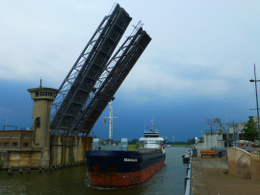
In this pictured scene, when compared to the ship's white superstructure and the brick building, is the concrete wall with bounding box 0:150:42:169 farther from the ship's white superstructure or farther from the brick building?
the ship's white superstructure

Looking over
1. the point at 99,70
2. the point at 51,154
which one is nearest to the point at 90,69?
the point at 99,70

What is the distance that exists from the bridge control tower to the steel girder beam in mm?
5282

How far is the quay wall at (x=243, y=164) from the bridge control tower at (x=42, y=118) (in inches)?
855

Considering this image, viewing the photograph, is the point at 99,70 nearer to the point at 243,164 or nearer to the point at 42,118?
the point at 42,118

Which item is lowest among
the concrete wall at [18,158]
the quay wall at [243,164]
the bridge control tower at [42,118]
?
the concrete wall at [18,158]

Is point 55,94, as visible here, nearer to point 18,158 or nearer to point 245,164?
point 18,158

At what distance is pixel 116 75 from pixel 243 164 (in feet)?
64.6

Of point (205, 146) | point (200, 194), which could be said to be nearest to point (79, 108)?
point (205, 146)

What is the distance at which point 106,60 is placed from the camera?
28.0 metres

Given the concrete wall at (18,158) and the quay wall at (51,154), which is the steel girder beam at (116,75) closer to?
the quay wall at (51,154)

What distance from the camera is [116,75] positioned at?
2903 centimetres

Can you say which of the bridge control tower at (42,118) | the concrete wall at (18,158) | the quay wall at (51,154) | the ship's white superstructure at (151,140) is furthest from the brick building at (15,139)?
the ship's white superstructure at (151,140)

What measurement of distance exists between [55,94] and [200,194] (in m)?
24.3

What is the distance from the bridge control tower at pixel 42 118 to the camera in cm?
2695
